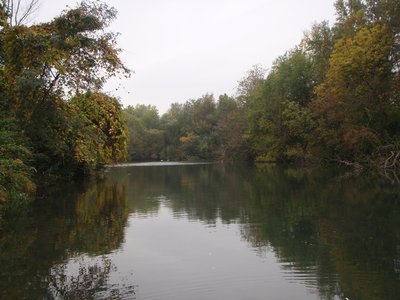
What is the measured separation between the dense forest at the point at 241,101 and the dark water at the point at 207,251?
404cm

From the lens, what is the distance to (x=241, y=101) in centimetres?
7812

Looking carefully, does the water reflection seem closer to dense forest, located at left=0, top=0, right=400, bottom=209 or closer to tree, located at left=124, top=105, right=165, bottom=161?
dense forest, located at left=0, top=0, right=400, bottom=209

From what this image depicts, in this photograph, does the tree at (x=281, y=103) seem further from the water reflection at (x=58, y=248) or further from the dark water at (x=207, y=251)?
the water reflection at (x=58, y=248)

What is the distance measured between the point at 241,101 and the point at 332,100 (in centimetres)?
3840

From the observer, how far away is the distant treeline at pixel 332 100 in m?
36.9

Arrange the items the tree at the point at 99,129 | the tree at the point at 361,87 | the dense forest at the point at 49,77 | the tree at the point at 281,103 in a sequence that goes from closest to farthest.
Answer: the dense forest at the point at 49,77 → the tree at the point at 99,129 → the tree at the point at 361,87 → the tree at the point at 281,103

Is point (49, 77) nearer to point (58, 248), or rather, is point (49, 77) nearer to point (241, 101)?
point (58, 248)

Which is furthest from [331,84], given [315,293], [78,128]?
[315,293]

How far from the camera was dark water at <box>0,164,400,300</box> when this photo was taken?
7402mm

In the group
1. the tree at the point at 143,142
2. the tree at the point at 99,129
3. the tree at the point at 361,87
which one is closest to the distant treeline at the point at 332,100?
the tree at the point at 361,87

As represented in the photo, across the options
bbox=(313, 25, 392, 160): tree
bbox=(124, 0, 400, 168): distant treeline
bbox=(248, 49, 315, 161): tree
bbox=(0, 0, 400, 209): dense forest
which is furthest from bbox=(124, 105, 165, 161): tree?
bbox=(313, 25, 392, 160): tree

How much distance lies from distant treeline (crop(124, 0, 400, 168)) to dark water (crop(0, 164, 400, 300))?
2132cm

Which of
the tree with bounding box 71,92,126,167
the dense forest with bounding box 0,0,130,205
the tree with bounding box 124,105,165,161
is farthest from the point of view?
the tree with bounding box 124,105,165,161

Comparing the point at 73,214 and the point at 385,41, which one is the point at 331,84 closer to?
the point at 385,41
